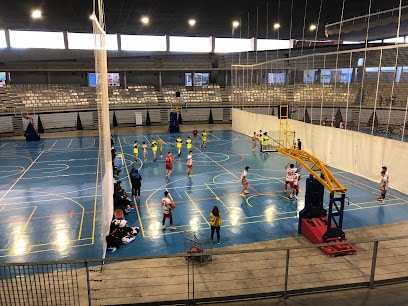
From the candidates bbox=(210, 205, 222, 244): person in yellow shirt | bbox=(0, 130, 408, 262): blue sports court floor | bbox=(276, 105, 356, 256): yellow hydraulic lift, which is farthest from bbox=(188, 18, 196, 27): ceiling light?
bbox=(210, 205, 222, 244): person in yellow shirt

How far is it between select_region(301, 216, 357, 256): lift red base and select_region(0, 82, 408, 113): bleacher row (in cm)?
1287

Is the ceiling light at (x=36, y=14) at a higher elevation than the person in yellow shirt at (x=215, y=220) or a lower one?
higher

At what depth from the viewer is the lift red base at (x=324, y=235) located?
32.6 feet

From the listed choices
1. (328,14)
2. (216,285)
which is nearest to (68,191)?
(216,285)

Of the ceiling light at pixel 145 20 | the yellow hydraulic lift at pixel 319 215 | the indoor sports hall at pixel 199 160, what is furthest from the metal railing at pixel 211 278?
the ceiling light at pixel 145 20

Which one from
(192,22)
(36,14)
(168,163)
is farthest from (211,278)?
(192,22)

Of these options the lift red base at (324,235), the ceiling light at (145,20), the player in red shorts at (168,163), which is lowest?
the lift red base at (324,235)

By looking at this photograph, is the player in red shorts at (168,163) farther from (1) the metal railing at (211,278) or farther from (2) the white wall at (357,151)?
(2) the white wall at (357,151)

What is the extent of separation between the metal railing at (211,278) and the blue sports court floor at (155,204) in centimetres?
142

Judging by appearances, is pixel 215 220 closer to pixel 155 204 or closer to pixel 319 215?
pixel 319 215

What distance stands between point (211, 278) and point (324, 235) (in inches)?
157

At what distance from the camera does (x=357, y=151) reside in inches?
743

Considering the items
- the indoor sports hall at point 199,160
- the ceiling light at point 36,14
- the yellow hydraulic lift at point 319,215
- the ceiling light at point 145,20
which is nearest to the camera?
the indoor sports hall at point 199,160

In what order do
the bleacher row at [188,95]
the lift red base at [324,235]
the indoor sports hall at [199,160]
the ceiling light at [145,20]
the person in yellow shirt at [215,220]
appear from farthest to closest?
1. the ceiling light at [145,20]
2. the bleacher row at [188,95]
3. the person in yellow shirt at [215,220]
4. the lift red base at [324,235]
5. the indoor sports hall at [199,160]
